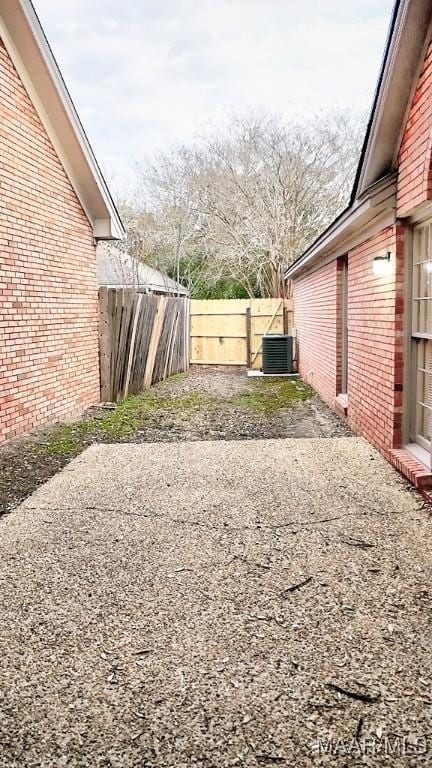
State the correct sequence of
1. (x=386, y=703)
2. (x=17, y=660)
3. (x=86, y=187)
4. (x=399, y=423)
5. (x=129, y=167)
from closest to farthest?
(x=386, y=703) < (x=17, y=660) < (x=399, y=423) < (x=86, y=187) < (x=129, y=167)

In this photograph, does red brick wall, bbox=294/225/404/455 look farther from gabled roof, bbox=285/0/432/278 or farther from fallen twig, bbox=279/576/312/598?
fallen twig, bbox=279/576/312/598

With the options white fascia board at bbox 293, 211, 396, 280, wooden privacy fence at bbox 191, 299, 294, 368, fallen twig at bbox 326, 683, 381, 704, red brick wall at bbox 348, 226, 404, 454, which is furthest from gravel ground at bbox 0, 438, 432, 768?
wooden privacy fence at bbox 191, 299, 294, 368

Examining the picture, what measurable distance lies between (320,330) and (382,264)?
470 centimetres

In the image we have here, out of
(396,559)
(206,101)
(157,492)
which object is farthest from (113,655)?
(206,101)

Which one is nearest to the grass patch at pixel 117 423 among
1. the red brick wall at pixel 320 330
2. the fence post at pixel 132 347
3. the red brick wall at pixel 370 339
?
the fence post at pixel 132 347

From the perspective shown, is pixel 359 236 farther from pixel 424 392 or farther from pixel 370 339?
pixel 424 392

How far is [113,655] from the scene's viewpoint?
2.38m

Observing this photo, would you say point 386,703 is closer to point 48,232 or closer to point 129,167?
point 48,232

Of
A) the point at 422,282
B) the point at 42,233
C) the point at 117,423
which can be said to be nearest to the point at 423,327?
the point at 422,282

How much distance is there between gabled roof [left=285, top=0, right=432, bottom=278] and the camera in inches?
164

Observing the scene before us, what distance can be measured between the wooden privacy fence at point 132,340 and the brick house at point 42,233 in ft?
1.24

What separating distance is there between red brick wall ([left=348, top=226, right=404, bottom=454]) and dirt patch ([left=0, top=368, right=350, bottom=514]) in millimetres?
769

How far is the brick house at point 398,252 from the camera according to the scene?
4289mm

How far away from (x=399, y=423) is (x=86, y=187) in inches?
235
